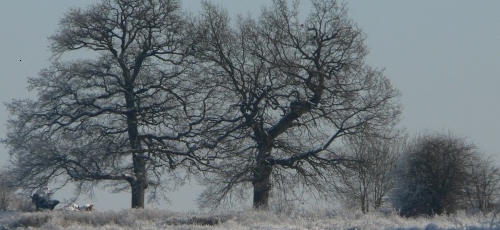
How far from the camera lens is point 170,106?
41.8 meters

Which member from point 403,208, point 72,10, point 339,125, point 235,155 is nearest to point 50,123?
point 72,10

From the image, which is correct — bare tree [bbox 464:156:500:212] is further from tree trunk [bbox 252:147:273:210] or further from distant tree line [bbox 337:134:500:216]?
tree trunk [bbox 252:147:273:210]

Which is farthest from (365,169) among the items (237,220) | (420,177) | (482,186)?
(237,220)

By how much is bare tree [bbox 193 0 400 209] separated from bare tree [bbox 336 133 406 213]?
492 millimetres

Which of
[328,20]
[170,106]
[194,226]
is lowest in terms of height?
[194,226]

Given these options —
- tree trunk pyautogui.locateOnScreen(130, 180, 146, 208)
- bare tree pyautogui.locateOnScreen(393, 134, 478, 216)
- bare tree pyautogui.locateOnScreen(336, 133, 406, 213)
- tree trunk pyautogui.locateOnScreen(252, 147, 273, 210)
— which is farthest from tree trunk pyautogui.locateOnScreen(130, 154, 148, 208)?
bare tree pyautogui.locateOnScreen(393, 134, 478, 216)

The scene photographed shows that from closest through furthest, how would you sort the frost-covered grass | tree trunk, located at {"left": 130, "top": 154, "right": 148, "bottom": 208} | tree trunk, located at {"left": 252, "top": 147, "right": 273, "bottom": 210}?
the frost-covered grass < tree trunk, located at {"left": 252, "top": 147, "right": 273, "bottom": 210} < tree trunk, located at {"left": 130, "top": 154, "right": 148, "bottom": 208}

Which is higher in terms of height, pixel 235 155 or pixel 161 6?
pixel 161 6

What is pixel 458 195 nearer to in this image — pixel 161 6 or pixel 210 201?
pixel 210 201

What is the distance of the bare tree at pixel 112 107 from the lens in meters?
40.5

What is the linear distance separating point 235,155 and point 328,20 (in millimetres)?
5903

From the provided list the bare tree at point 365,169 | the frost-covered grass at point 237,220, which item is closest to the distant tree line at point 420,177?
the bare tree at point 365,169

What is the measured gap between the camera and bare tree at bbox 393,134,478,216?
37969 millimetres

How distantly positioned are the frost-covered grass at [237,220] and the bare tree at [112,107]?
8822 mm
